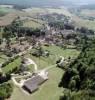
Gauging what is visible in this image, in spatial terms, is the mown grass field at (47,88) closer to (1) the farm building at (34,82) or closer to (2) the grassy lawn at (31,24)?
(1) the farm building at (34,82)

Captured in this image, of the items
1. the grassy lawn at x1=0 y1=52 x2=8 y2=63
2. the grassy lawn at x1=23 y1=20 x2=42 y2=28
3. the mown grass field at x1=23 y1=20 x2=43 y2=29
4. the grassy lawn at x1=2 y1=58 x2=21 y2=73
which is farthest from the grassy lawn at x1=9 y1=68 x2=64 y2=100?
the grassy lawn at x1=23 y1=20 x2=42 y2=28

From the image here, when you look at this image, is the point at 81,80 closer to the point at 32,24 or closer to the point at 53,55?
the point at 53,55

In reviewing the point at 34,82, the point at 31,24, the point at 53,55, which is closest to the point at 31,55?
the point at 53,55

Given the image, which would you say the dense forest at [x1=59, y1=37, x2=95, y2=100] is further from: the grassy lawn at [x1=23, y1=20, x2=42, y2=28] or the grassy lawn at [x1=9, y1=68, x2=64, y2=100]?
the grassy lawn at [x1=23, y1=20, x2=42, y2=28]

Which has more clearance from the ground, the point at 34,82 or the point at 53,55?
the point at 34,82

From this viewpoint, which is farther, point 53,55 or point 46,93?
point 53,55

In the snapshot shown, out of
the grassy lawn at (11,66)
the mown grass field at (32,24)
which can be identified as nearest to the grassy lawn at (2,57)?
the grassy lawn at (11,66)

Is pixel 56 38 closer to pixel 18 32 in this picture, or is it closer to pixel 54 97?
pixel 18 32
